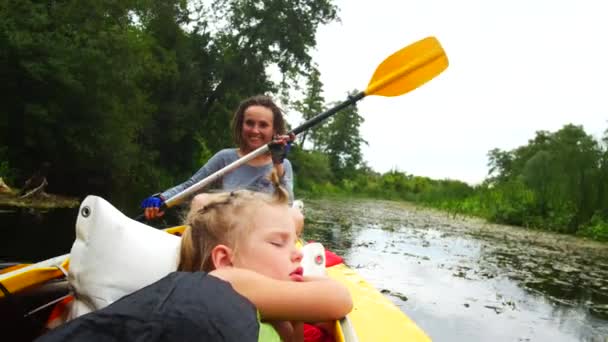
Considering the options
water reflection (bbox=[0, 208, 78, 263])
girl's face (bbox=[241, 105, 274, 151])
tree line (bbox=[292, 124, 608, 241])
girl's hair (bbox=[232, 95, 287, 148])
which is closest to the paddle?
girl's hair (bbox=[232, 95, 287, 148])

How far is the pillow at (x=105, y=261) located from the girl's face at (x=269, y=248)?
42cm

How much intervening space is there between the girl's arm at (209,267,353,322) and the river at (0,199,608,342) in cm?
189

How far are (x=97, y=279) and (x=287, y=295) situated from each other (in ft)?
1.98

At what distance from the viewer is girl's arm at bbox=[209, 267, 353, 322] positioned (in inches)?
40.2

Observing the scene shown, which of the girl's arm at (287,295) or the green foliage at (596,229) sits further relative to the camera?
the green foliage at (596,229)

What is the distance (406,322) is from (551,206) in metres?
9.07

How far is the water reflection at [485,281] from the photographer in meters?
3.18

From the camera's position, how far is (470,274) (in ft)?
15.4

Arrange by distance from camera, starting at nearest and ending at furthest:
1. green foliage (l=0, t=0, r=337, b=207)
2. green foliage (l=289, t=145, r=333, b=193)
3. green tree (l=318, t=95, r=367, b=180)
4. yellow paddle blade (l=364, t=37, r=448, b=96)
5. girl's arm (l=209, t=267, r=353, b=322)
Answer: girl's arm (l=209, t=267, r=353, b=322), yellow paddle blade (l=364, t=37, r=448, b=96), green foliage (l=0, t=0, r=337, b=207), green foliage (l=289, t=145, r=333, b=193), green tree (l=318, t=95, r=367, b=180)

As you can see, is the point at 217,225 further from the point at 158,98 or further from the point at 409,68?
the point at 158,98

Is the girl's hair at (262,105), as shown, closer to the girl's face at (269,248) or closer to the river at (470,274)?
the river at (470,274)

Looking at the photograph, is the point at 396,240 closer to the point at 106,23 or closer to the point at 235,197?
the point at 235,197

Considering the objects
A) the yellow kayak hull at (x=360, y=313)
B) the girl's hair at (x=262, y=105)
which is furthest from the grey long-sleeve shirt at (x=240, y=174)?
the yellow kayak hull at (x=360, y=313)

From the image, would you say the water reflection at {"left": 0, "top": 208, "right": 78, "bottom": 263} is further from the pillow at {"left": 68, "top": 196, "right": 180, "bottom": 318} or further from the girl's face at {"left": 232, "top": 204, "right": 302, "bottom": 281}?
the girl's face at {"left": 232, "top": 204, "right": 302, "bottom": 281}
